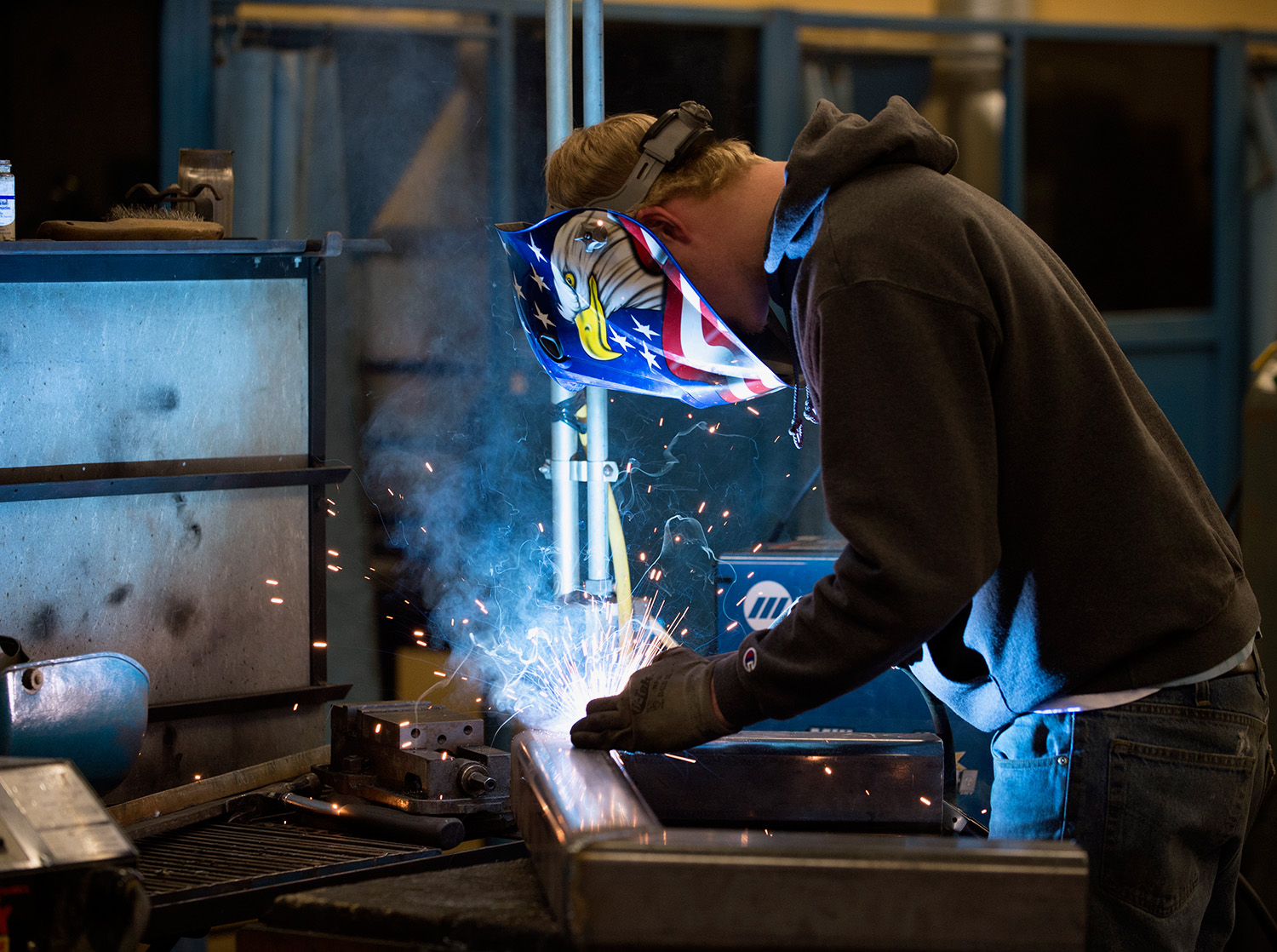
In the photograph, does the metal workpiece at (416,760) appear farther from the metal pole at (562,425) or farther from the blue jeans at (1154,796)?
the blue jeans at (1154,796)

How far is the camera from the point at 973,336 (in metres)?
1.25

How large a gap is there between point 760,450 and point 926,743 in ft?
5.80

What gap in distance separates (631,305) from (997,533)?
637 millimetres

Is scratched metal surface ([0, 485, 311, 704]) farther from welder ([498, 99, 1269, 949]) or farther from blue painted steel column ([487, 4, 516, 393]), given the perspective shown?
blue painted steel column ([487, 4, 516, 393])

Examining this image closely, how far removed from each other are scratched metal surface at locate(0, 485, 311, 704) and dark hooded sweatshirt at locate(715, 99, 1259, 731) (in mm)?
1173

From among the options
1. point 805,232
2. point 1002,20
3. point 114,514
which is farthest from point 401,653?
point 1002,20

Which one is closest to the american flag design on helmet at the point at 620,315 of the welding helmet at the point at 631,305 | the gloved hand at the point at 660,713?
the welding helmet at the point at 631,305

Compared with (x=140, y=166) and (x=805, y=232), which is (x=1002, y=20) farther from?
(x=805, y=232)

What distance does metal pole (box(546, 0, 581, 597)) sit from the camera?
7.80 feet

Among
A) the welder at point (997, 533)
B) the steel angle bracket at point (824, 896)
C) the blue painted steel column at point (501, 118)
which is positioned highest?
the blue painted steel column at point (501, 118)

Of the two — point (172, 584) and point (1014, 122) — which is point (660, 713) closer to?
point (172, 584)

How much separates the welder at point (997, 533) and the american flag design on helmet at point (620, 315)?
0.05m

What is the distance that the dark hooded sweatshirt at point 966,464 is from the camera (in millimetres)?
1216

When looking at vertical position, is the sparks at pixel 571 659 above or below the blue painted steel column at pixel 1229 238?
below
